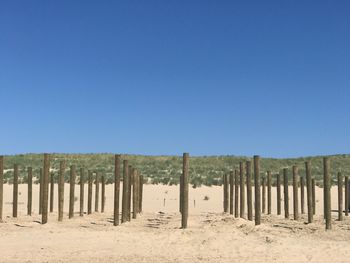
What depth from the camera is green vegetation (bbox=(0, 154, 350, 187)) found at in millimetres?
48231

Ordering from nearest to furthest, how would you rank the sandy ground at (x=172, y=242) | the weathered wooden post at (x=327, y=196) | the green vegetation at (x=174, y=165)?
the sandy ground at (x=172, y=242) < the weathered wooden post at (x=327, y=196) < the green vegetation at (x=174, y=165)

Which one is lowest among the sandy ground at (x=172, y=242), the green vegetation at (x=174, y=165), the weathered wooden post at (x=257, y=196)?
the sandy ground at (x=172, y=242)

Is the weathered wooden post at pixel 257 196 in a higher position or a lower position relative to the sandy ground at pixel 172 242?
higher

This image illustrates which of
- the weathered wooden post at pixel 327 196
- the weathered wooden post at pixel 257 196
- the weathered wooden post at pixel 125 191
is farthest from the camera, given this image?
the weathered wooden post at pixel 125 191

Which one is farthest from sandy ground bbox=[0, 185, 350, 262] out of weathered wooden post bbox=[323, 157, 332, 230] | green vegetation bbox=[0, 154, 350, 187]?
green vegetation bbox=[0, 154, 350, 187]

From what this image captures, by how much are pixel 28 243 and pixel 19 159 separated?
50.9 metres

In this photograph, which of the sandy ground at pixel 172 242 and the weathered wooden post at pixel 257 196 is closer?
the sandy ground at pixel 172 242

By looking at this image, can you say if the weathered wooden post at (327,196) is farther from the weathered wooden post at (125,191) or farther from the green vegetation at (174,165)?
the green vegetation at (174,165)

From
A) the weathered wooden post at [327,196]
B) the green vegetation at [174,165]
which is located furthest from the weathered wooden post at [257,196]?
the green vegetation at [174,165]

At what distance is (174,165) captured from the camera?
5744cm

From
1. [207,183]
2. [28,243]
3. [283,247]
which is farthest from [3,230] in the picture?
[207,183]

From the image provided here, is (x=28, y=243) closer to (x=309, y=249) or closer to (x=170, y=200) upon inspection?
(x=309, y=249)

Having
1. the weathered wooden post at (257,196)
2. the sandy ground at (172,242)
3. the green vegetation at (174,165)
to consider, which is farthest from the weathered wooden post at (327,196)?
the green vegetation at (174,165)

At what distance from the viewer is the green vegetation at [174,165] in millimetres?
48231
